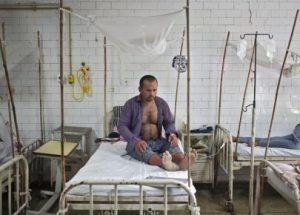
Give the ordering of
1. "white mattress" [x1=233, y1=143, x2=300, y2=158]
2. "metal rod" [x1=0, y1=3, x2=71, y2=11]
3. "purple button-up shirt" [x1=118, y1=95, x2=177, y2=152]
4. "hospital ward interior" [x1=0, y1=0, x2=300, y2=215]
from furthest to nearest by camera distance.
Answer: "metal rod" [x1=0, y1=3, x2=71, y2=11] → "hospital ward interior" [x1=0, y1=0, x2=300, y2=215] → "white mattress" [x1=233, y1=143, x2=300, y2=158] → "purple button-up shirt" [x1=118, y1=95, x2=177, y2=152]

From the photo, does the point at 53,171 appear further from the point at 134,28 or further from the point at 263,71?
the point at 263,71

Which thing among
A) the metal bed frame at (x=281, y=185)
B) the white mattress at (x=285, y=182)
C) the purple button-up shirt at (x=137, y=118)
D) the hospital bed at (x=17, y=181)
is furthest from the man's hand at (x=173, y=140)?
the hospital bed at (x=17, y=181)

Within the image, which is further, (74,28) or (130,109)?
(74,28)

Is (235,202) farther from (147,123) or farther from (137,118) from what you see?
(137,118)

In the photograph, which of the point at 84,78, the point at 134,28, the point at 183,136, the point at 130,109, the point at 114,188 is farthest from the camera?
the point at 84,78

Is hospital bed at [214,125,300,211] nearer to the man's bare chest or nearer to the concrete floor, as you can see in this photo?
the concrete floor

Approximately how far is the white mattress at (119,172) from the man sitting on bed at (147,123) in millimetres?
186

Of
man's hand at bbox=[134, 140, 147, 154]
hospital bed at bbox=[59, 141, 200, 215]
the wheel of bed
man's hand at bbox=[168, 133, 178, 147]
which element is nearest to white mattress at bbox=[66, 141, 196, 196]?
hospital bed at bbox=[59, 141, 200, 215]

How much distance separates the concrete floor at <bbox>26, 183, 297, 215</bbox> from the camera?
429 centimetres

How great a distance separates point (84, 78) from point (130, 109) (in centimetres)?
135

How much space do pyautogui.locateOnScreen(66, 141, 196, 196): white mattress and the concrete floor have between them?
0.84m

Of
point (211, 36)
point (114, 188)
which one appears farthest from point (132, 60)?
point (114, 188)

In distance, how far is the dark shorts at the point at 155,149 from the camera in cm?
359

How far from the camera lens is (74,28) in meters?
5.20
